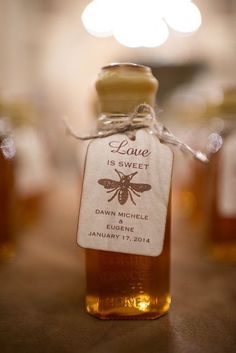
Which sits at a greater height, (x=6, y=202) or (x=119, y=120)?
(x=119, y=120)

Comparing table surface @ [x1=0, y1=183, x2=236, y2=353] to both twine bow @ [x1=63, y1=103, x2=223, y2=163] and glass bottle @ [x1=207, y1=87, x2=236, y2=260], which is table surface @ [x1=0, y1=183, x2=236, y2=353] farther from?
twine bow @ [x1=63, y1=103, x2=223, y2=163]

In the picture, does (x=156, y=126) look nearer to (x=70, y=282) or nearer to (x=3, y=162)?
(x=70, y=282)

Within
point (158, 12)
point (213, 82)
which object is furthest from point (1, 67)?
point (213, 82)

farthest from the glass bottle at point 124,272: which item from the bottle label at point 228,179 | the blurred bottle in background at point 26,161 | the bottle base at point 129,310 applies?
the blurred bottle in background at point 26,161

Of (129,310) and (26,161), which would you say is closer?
(129,310)

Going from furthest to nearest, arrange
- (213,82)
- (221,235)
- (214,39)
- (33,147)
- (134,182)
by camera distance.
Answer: (214,39) < (213,82) < (33,147) < (221,235) < (134,182)

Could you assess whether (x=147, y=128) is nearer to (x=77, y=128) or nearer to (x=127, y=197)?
(x=127, y=197)

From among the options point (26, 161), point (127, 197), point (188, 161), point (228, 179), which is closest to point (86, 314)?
point (127, 197)
